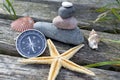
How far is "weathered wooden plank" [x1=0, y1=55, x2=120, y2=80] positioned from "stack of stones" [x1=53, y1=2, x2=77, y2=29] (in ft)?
0.71

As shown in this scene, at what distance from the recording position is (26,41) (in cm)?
138

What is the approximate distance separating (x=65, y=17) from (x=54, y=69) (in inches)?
10.4

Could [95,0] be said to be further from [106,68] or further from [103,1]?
[106,68]

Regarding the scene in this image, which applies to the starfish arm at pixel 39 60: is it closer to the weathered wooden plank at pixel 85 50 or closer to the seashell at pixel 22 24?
the weathered wooden plank at pixel 85 50

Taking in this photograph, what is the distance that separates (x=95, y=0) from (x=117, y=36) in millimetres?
369

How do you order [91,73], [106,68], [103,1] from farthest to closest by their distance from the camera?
[103,1] → [106,68] → [91,73]

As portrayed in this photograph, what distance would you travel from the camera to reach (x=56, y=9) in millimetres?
1691

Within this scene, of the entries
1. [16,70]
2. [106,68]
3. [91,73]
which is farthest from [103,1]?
[16,70]

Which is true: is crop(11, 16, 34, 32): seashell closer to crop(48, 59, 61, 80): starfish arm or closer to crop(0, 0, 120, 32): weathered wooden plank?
crop(0, 0, 120, 32): weathered wooden plank

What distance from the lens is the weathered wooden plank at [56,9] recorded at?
5.15ft

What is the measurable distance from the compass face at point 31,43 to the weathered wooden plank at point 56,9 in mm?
227

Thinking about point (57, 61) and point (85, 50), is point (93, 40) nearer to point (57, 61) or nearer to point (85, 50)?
point (85, 50)

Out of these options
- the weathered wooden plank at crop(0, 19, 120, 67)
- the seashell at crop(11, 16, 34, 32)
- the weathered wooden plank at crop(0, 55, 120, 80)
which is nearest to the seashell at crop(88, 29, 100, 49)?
the weathered wooden plank at crop(0, 19, 120, 67)

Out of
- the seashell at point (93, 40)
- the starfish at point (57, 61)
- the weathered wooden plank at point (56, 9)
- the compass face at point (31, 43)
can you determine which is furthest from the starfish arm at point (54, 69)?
the weathered wooden plank at point (56, 9)
